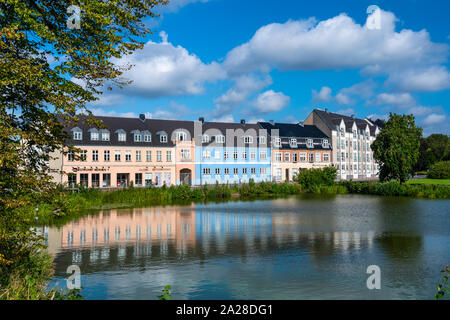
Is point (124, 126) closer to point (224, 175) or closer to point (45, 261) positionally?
point (224, 175)

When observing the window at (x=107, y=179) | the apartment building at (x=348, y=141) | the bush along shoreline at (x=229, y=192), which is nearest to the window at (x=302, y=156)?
the apartment building at (x=348, y=141)

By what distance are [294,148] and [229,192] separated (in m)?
30.3

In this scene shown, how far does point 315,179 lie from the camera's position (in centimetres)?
5325

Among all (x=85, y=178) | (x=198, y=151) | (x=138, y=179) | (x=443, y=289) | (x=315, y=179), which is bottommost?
(x=443, y=289)

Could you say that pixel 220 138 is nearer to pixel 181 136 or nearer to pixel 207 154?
pixel 207 154

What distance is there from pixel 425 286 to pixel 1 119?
12415 mm

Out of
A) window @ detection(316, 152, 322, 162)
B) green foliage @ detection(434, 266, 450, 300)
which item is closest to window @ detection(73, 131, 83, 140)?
window @ detection(316, 152, 322, 162)

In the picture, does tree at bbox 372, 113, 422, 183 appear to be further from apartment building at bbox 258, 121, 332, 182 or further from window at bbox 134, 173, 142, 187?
window at bbox 134, 173, 142, 187

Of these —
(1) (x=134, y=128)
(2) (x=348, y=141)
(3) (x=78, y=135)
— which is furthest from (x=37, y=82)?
(2) (x=348, y=141)

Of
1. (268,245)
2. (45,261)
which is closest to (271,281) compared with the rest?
(268,245)

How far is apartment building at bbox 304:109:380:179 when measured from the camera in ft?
269

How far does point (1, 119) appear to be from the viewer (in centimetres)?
932

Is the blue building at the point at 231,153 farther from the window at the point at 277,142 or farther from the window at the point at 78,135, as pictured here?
the window at the point at 78,135

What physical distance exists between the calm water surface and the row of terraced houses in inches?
1076
